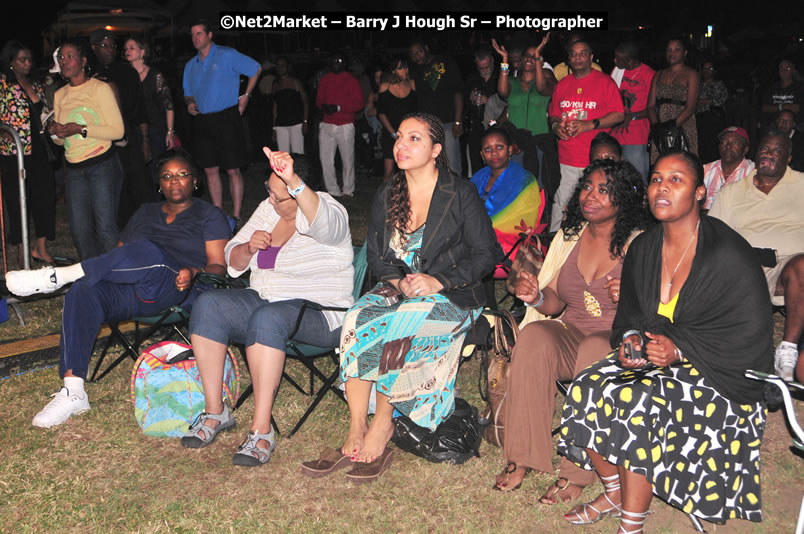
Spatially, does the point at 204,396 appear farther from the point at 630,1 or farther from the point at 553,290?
the point at 630,1

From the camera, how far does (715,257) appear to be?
305 cm

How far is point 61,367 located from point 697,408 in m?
3.21

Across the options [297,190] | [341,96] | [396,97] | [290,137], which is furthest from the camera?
[290,137]

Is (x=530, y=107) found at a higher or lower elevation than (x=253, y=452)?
higher

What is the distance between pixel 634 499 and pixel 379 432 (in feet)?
4.14

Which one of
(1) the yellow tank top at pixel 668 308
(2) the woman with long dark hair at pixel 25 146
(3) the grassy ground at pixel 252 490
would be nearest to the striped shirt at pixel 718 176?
(3) the grassy ground at pixel 252 490

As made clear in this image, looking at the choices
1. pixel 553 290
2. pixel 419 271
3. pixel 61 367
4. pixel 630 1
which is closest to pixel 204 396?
pixel 61 367

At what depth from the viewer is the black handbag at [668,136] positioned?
667cm

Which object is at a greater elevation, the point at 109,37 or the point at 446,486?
the point at 109,37

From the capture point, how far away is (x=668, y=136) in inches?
264

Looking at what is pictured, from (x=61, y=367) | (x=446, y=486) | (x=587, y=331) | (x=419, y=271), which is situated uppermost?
(x=419, y=271)

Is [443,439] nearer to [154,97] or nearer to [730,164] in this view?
[730,164]

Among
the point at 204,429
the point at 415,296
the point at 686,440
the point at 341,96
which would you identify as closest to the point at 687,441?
the point at 686,440

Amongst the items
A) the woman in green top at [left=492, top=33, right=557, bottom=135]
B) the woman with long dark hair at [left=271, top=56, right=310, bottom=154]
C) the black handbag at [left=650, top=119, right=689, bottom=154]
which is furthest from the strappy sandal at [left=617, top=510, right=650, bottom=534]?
the woman with long dark hair at [left=271, top=56, right=310, bottom=154]
